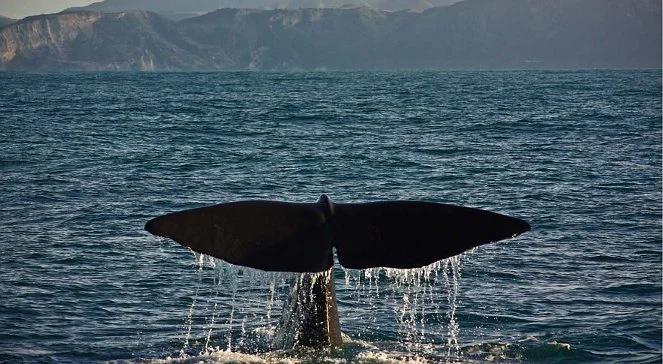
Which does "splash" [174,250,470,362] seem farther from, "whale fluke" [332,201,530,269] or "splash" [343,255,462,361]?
"whale fluke" [332,201,530,269]

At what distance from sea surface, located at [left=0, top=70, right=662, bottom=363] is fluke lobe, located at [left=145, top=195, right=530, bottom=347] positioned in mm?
201

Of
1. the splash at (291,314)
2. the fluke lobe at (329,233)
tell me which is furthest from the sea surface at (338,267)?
the fluke lobe at (329,233)

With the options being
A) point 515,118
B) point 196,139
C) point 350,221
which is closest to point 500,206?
point 350,221

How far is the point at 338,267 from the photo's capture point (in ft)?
49.6

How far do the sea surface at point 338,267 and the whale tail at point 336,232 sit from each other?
21cm

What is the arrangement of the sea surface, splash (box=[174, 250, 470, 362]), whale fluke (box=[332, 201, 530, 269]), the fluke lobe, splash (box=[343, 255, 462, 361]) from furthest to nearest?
the sea surface → splash (box=[343, 255, 462, 361]) → splash (box=[174, 250, 470, 362]) → whale fluke (box=[332, 201, 530, 269]) → the fluke lobe

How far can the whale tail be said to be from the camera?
7.44 metres

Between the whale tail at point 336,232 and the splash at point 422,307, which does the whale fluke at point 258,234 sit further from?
the splash at point 422,307

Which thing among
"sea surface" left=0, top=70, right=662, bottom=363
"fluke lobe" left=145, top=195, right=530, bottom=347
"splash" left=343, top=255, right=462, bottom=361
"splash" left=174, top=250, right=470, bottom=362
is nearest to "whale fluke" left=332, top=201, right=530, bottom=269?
"fluke lobe" left=145, top=195, right=530, bottom=347

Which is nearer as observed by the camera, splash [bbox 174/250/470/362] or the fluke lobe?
the fluke lobe

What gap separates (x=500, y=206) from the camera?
20.8m

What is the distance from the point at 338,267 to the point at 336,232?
23.9 ft

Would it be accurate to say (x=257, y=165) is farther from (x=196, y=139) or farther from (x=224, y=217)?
(x=224, y=217)

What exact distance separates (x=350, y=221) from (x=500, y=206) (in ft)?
43.3
